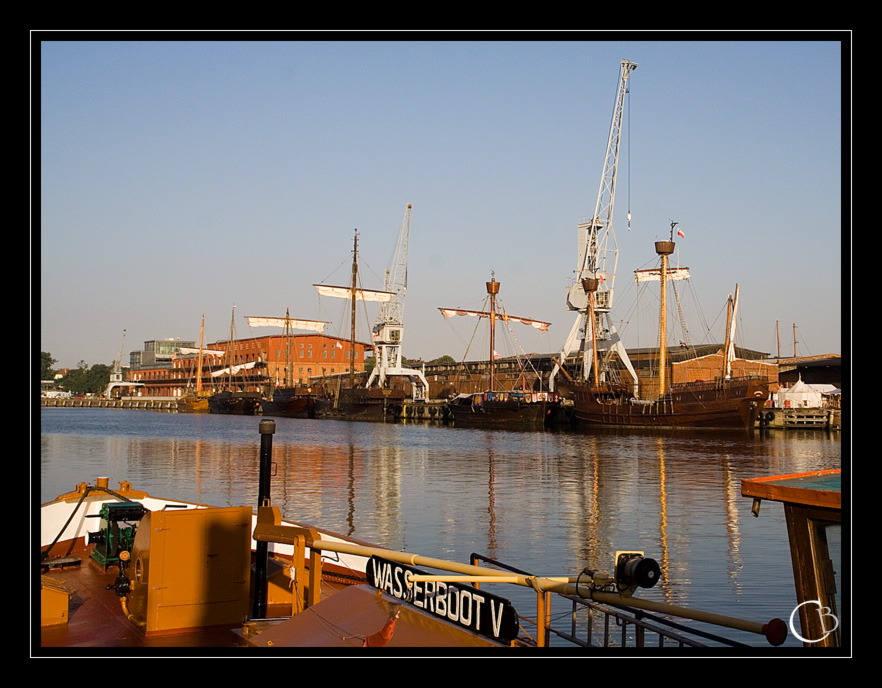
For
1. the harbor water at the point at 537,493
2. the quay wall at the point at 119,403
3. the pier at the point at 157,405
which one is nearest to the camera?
the harbor water at the point at 537,493

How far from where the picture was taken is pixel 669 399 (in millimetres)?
72062

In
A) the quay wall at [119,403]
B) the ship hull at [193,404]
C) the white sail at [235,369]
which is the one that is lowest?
the quay wall at [119,403]

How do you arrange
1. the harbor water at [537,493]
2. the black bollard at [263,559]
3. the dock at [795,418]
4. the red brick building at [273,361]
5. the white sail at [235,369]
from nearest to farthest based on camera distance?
the black bollard at [263,559]
the harbor water at [537,493]
the dock at [795,418]
the red brick building at [273,361]
the white sail at [235,369]

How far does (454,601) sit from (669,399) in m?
68.4

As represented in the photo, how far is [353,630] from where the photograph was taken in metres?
6.93

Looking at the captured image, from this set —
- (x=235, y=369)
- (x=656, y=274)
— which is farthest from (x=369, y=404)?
(x=235, y=369)

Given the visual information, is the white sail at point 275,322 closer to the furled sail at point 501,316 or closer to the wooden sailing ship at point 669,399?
the furled sail at point 501,316

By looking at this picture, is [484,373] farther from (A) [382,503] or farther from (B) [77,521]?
(B) [77,521]

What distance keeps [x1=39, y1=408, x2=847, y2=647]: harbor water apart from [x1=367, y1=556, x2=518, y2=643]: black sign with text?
2728mm

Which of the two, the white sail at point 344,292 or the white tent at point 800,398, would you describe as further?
the white sail at point 344,292

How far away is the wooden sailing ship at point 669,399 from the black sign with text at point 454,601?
63382 millimetres

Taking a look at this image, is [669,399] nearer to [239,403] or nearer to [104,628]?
[104,628]

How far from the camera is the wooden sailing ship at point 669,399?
67000 millimetres

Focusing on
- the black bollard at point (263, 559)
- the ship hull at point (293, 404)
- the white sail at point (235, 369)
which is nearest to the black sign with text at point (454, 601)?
the black bollard at point (263, 559)
